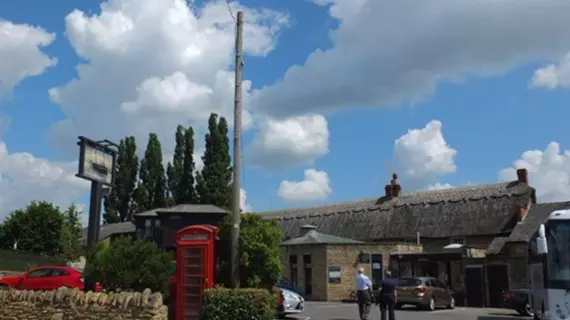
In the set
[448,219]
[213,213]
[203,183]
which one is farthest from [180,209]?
[448,219]

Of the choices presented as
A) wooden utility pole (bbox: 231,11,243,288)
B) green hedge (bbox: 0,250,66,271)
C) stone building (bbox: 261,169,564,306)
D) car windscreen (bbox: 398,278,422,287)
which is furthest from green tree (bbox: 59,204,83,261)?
wooden utility pole (bbox: 231,11,243,288)

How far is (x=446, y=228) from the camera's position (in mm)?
47938

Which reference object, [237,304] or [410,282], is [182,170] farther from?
[237,304]

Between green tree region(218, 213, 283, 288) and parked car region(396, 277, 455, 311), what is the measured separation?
13.5m

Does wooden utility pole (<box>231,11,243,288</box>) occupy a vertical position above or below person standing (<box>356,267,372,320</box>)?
above

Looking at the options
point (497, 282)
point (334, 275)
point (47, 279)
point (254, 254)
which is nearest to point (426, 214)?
point (497, 282)

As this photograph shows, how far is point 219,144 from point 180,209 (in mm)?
9068

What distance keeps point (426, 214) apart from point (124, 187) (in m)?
30.2

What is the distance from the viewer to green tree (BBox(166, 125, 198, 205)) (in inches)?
2195

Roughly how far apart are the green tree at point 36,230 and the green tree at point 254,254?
30436 millimetres

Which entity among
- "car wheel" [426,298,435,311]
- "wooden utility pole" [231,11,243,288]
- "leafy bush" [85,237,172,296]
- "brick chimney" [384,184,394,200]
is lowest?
"car wheel" [426,298,435,311]

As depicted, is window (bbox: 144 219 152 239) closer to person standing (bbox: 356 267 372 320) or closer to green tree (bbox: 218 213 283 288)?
person standing (bbox: 356 267 372 320)

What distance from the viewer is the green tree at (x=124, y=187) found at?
61.7 m

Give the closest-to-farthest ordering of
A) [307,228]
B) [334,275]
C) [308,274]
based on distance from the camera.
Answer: [334,275]
[308,274]
[307,228]
